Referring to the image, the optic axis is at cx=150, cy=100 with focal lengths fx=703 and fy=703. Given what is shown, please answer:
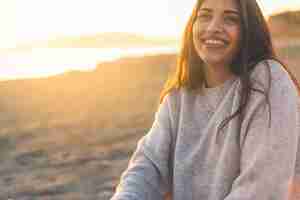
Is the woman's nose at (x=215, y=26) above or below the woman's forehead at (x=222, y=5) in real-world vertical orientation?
below

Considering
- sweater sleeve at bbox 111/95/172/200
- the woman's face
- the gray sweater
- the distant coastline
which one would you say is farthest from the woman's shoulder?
the distant coastline

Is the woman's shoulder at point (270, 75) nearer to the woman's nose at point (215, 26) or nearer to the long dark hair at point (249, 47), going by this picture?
the long dark hair at point (249, 47)

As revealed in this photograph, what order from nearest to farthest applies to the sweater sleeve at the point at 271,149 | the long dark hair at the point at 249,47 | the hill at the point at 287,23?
the sweater sleeve at the point at 271,149 < the long dark hair at the point at 249,47 < the hill at the point at 287,23

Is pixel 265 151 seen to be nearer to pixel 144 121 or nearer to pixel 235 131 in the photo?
pixel 235 131

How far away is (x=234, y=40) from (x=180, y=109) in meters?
0.34

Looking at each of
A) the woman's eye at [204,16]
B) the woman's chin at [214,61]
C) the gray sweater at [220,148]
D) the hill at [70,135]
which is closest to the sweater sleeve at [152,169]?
the gray sweater at [220,148]

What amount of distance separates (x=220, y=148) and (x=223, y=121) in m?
0.09

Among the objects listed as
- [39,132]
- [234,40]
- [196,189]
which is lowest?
[39,132]

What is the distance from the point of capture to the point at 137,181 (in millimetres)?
2428

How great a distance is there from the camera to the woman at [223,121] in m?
2.11

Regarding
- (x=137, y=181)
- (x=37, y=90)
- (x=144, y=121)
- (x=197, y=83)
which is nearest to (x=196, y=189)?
(x=137, y=181)

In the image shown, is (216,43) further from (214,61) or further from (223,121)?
(223,121)

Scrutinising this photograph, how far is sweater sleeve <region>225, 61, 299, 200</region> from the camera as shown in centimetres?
210

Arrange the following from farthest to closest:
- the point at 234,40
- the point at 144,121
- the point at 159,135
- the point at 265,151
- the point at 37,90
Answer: the point at 37,90 < the point at 144,121 < the point at 159,135 < the point at 234,40 < the point at 265,151
